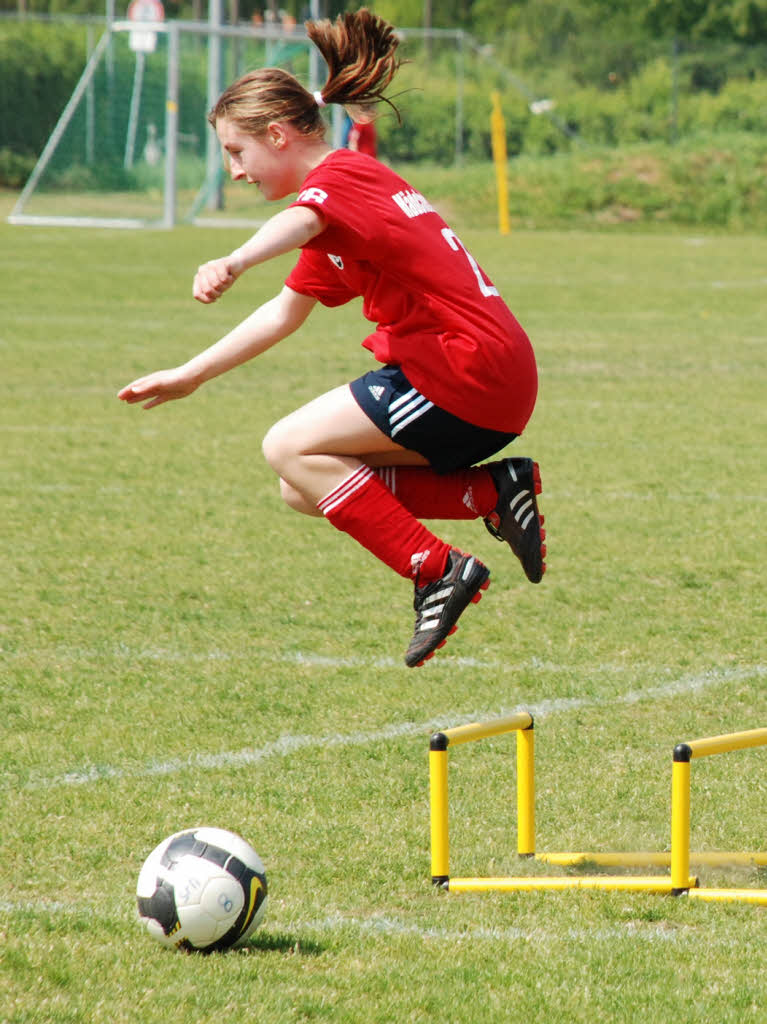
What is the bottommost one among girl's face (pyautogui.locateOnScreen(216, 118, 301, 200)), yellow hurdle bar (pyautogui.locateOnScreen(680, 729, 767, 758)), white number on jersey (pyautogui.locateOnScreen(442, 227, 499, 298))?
yellow hurdle bar (pyautogui.locateOnScreen(680, 729, 767, 758))

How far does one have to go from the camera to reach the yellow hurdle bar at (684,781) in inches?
165

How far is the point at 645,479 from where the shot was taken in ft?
34.6

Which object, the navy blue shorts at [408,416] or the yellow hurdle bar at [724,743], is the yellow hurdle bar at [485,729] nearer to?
the yellow hurdle bar at [724,743]

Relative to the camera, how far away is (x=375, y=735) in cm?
593

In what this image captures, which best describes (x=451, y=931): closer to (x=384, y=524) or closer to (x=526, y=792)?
(x=526, y=792)

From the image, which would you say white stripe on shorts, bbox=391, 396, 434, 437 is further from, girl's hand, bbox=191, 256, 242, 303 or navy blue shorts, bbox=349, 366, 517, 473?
girl's hand, bbox=191, 256, 242, 303

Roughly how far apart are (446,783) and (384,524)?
983mm

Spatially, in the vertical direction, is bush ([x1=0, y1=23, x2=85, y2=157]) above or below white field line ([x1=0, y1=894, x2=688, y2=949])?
below

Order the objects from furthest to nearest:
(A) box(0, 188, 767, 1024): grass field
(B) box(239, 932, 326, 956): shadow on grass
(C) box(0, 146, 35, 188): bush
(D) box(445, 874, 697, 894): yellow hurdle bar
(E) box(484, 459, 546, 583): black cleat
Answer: (C) box(0, 146, 35, 188): bush, (E) box(484, 459, 546, 583): black cleat, (D) box(445, 874, 697, 894): yellow hurdle bar, (B) box(239, 932, 326, 956): shadow on grass, (A) box(0, 188, 767, 1024): grass field

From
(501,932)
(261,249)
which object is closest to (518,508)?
(261,249)

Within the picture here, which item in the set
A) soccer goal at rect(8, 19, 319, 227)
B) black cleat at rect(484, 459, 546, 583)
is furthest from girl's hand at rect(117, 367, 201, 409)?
soccer goal at rect(8, 19, 319, 227)

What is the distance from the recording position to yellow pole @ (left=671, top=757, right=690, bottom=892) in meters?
4.23

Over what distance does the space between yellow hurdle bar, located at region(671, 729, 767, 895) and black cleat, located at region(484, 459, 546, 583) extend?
1.08 metres

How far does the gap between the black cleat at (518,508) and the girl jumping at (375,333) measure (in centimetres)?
16
